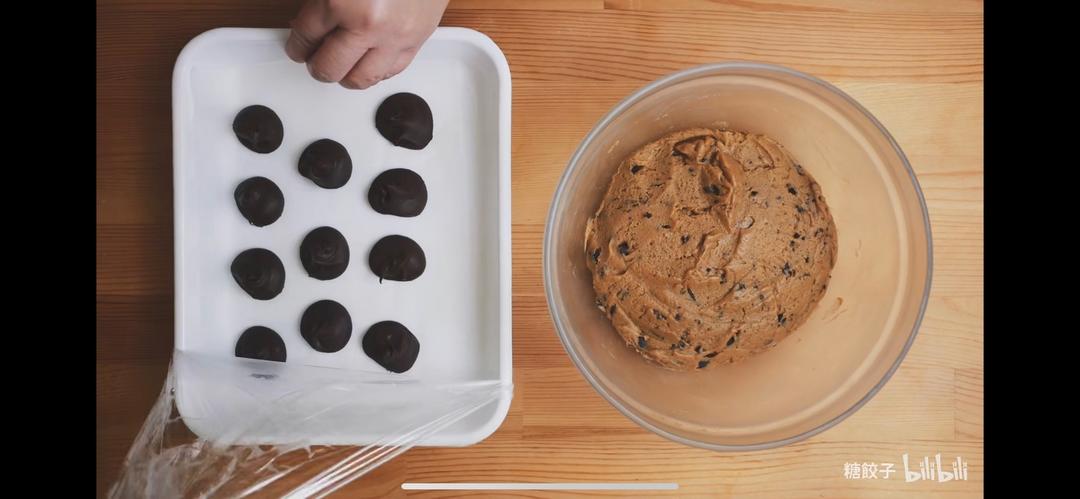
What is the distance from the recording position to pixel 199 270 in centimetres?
77

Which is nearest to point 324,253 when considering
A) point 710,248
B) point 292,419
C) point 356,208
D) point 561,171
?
point 356,208

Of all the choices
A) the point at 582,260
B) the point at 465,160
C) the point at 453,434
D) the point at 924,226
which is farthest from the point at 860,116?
the point at 453,434

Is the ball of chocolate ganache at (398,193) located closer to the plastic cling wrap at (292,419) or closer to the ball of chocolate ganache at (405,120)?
the ball of chocolate ganache at (405,120)

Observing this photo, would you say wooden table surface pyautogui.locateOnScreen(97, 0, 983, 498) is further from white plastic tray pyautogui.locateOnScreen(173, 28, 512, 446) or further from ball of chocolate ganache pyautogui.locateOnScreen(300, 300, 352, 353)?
ball of chocolate ganache pyautogui.locateOnScreen(300, 300, 352, 353)

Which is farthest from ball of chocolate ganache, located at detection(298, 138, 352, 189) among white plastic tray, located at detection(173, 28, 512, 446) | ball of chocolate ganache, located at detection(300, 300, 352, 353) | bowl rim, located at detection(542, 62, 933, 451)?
bowl rim, located at detection(542, 62, 933, 451)

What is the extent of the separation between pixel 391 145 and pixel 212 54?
0.21m

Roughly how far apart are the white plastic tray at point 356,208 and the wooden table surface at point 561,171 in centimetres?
5

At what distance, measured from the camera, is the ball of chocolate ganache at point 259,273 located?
751 mm

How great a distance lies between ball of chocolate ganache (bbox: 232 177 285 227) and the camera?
756 millimetres

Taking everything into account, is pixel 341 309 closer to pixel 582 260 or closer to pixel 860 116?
pixel 582 260

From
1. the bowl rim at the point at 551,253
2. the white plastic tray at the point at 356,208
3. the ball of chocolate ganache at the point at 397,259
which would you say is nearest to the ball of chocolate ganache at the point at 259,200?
the white plastic tray at the point at 356,208

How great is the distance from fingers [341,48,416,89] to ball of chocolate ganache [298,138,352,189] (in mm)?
79

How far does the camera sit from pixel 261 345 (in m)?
0.76

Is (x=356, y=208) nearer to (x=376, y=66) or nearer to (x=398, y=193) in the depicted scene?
(x=398, y=193)
